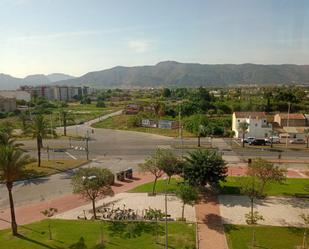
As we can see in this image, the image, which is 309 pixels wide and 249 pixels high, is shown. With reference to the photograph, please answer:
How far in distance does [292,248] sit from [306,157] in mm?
28035

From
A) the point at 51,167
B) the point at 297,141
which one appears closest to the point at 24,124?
the point at 51,167

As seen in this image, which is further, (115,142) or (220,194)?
(115,142)

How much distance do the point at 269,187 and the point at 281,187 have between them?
6.22 ft

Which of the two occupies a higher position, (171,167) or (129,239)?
(171,167)

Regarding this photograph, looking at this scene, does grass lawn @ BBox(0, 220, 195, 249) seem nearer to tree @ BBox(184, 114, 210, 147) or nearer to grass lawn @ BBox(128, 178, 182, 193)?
grass lawn @ BBox(128, 178, 182, 193)

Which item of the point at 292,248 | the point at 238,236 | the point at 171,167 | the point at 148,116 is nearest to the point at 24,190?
the point at 171,167

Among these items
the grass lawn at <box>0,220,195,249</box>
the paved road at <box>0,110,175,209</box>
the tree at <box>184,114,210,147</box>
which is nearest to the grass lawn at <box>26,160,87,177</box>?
the paved road at <box>0,110,175,209</box>

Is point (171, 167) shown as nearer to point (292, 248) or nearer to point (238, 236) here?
point (238, 236)

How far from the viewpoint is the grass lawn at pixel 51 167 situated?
38825 millimetres

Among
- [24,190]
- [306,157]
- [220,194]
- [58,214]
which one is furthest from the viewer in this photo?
[306,157]

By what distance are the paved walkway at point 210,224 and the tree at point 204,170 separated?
1.69 meters

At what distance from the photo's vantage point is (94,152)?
5075 centimetres

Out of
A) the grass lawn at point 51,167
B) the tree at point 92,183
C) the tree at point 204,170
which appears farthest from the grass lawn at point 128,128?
the tree at point 92,183

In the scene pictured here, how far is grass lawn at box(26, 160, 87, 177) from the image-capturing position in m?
38.8
